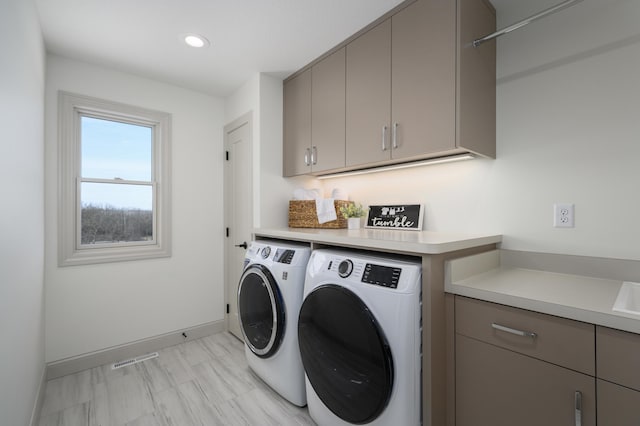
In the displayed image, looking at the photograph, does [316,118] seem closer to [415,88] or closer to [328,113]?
[328,113]

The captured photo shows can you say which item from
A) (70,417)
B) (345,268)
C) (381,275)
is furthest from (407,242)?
(70,417)

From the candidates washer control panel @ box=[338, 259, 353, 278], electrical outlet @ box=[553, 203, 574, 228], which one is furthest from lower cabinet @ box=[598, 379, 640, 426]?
washer control panel @ box=[338, 259, 353, 278]

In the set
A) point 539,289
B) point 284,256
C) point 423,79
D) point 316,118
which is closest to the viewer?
point 539,289

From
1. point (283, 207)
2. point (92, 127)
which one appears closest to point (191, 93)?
point (92, 127)

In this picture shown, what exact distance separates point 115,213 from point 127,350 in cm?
117

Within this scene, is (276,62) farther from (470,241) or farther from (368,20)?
(470,241)

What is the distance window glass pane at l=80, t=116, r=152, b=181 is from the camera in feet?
7.88

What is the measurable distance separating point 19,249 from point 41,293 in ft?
3.07

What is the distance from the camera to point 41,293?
1966 mm

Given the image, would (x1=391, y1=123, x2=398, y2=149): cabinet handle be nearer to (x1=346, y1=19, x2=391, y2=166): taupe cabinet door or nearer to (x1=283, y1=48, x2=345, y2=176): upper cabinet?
(x1=346, y1=19, x2=391, y2=166): taupe cabinet door

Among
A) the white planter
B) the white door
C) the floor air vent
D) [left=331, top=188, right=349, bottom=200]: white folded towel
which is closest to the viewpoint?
the white planter

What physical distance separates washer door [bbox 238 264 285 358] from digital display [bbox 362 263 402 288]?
69 centimetres

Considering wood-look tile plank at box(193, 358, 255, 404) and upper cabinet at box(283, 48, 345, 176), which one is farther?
upper cabinet at box(283, 48, 345, 176)

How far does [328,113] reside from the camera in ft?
7.12
